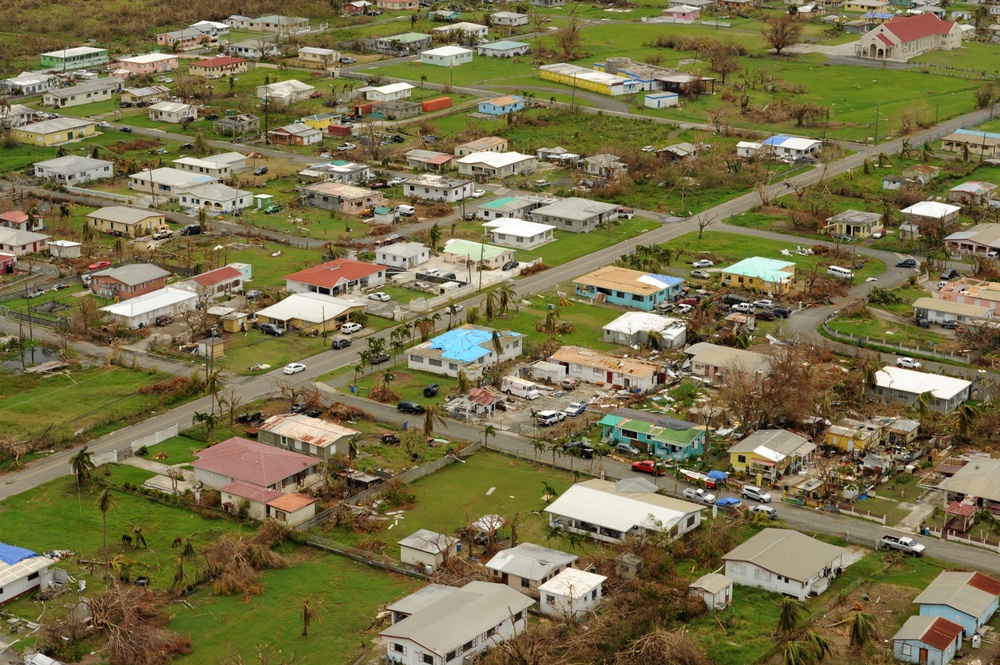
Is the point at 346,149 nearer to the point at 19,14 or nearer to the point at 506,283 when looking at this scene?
the point at 506,283

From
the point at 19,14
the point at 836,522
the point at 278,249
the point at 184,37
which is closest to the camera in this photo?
the point at 836,522

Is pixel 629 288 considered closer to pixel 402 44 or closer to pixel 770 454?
pixel 770 454

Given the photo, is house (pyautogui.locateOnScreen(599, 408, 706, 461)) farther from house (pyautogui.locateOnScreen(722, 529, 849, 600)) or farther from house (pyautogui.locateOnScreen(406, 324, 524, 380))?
house (pyautogui.locateOnScreen(722, 529, 849, 600))

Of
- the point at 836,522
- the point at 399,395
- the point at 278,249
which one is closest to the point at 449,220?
the point at 278,249

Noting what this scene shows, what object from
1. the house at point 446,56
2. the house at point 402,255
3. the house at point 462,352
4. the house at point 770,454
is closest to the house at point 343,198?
the house at point 402,255

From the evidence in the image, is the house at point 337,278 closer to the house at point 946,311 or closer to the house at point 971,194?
the house at point 946,311
